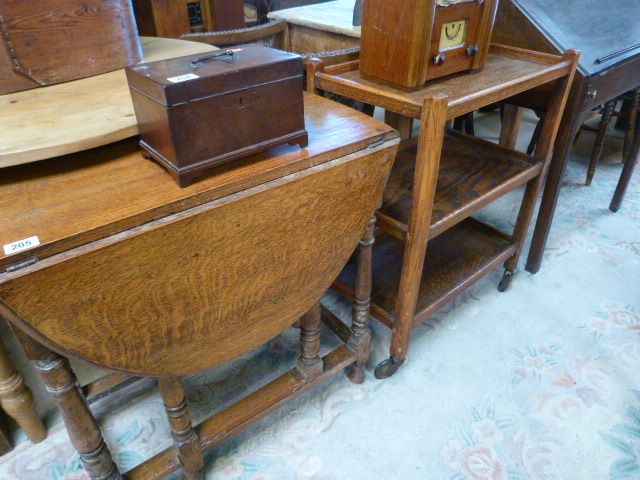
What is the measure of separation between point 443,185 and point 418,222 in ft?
1.15

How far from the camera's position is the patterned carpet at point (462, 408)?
121cm

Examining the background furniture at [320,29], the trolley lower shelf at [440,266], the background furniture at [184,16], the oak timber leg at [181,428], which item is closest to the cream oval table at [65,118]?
the oak timber leg at [181,428]

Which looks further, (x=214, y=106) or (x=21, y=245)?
(x=214, y=106)

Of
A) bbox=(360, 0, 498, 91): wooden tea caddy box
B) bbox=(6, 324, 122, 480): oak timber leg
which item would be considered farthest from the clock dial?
bbox=(6, 324, 122, 480): oak timber leg

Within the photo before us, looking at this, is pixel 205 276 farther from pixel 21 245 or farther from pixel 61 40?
pixel 61 40

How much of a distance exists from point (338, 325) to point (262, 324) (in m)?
0.49

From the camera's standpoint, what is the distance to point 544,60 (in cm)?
134

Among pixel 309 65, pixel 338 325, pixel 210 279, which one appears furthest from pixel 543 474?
pixel 309 65

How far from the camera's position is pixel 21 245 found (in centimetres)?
61

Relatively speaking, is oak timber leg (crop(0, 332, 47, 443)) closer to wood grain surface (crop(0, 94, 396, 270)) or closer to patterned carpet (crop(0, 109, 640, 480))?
patterned carpet (crop(0, 109, 640, 480))

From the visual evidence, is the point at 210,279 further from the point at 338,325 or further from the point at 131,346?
the point at 338,325

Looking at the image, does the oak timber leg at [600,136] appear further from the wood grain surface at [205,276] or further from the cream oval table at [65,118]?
the cream oval table at [65,118]

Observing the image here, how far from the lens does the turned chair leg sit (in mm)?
807

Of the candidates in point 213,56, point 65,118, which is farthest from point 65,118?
point 213,56
